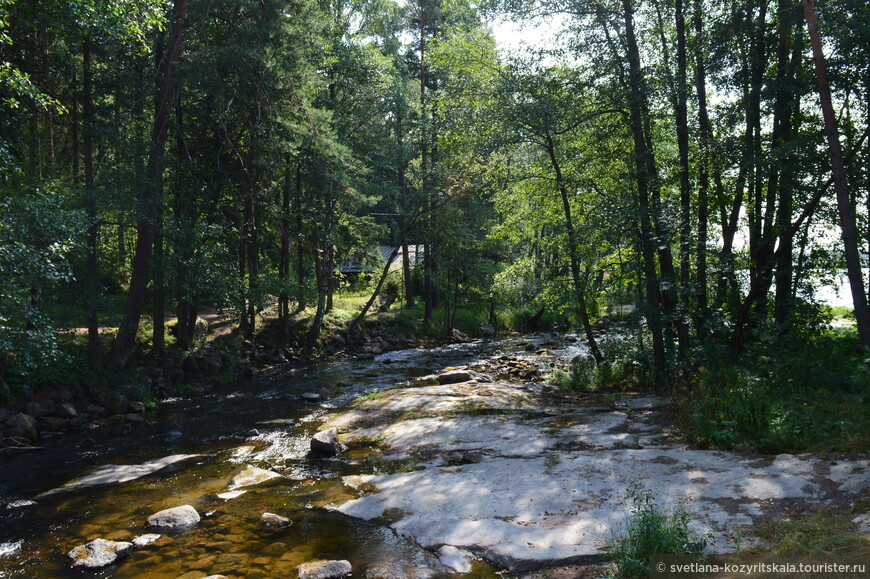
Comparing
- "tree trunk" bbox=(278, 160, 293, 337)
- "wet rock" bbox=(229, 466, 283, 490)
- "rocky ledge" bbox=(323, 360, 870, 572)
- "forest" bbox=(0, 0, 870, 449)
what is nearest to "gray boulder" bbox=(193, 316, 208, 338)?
"forest" bbox=(0, 0, 870, 449)

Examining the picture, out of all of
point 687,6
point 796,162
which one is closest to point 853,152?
point 796,162

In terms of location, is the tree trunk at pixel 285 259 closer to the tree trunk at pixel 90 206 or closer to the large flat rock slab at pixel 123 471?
the tree trunk at pixel 90 206

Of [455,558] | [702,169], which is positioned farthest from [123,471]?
[702,169]

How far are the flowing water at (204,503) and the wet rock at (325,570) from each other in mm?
140

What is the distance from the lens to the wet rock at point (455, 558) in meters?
5.53

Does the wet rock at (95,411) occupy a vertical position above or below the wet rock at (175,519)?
above

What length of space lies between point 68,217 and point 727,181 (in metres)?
14.3

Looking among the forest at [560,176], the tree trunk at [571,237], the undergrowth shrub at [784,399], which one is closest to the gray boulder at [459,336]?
the forest at [560,176]

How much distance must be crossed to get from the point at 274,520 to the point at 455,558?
2.67 metres

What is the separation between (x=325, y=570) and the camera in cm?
569

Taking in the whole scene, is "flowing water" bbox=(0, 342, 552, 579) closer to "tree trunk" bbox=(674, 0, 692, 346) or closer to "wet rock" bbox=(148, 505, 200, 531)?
"wet rock" bbox=(148, 505, 200, 531)

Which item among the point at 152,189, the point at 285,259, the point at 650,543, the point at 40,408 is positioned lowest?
the point at 40,408

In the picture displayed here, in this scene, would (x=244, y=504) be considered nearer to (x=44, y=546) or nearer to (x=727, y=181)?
(x=44, y=546)

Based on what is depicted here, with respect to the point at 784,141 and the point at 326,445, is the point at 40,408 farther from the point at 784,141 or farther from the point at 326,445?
the point at 784,141
